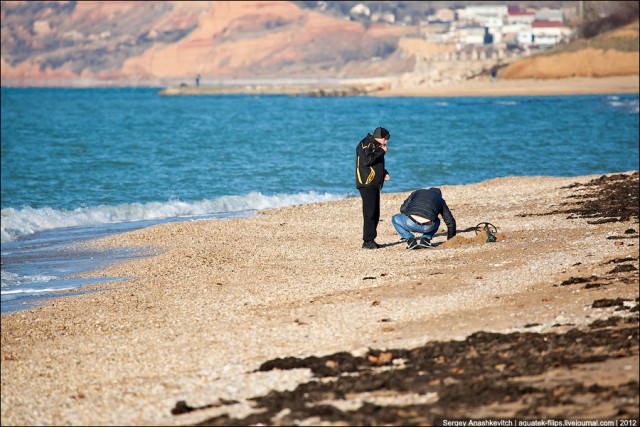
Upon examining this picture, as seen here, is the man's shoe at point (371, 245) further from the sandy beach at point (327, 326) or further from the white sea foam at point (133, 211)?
the white sea foam at point (133, 211)

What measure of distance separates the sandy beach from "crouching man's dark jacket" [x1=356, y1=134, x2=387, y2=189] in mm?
1119

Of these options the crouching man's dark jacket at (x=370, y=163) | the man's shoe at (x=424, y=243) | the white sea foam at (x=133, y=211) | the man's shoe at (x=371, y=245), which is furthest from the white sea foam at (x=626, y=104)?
the man's shoe at (x=424, y=243)

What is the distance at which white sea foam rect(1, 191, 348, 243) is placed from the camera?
21.1 meters

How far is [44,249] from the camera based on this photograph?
57.0 feet

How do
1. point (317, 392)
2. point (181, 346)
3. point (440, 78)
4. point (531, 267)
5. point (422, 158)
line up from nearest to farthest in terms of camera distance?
point (317, 392) → point (181, 346) → point (531, 267) → point (422, 158) → point (440, 78)

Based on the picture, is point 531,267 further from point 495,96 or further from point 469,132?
point 495,96

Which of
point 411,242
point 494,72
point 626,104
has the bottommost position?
point 626,104

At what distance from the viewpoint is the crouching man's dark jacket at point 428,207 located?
1468 centimetres

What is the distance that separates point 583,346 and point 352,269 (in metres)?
5.64

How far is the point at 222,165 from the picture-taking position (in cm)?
3909

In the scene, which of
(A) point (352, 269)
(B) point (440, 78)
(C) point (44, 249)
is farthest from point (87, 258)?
(B) point (440, 78)

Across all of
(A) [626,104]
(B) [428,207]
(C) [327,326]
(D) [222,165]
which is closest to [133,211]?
(B) [428,207]

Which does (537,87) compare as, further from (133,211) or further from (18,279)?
(18,279)

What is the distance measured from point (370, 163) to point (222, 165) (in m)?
24.8
